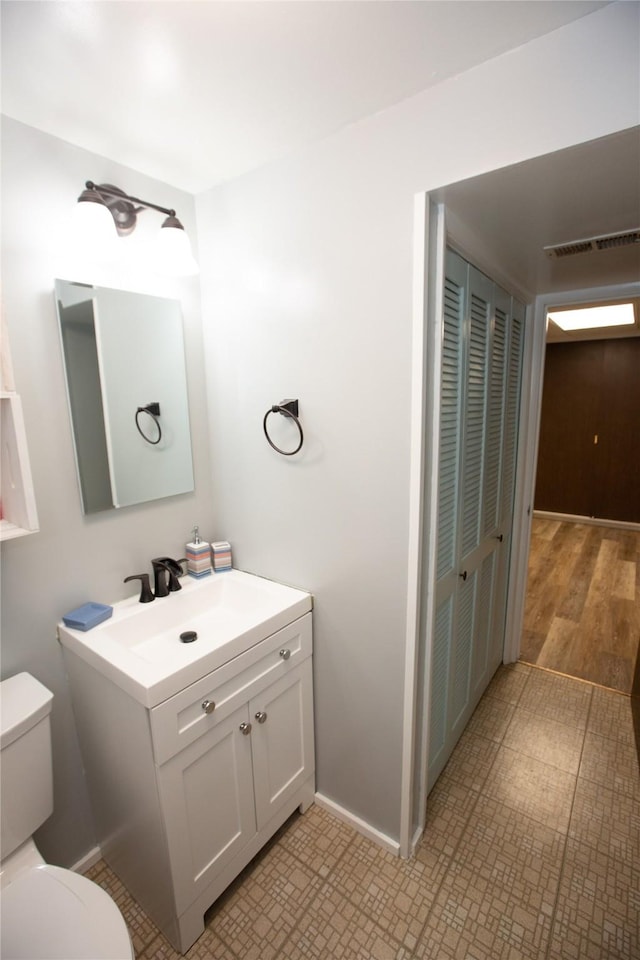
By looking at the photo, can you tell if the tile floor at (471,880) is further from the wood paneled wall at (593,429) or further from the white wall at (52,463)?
the wood paneled wall at (593,429)

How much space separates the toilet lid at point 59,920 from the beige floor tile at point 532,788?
4.76 feet

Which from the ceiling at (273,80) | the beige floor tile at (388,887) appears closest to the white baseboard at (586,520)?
the ceiling at (273,80)

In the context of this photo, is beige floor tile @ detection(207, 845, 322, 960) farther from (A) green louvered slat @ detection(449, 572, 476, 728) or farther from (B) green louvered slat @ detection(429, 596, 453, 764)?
(A) green louvered slat @ detection(449, 572, 476, 728)

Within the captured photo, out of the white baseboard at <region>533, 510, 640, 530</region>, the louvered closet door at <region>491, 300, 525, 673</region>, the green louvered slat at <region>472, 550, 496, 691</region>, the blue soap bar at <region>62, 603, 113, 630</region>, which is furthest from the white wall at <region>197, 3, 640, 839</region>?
the white baseboard at <region>533, 510, 640, 530</region>

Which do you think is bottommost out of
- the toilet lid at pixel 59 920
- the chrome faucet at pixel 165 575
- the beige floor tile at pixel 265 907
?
the beige floor tile at pixel 265 907

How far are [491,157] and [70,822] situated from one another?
2408 millimetres

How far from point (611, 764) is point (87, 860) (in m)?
2.16

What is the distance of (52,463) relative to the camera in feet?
4.46

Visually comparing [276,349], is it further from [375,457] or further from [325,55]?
[325,55]

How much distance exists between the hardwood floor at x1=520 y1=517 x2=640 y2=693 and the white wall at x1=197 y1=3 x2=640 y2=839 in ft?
5.40

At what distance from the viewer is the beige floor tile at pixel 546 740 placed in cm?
192

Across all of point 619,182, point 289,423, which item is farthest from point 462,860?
point 619,182

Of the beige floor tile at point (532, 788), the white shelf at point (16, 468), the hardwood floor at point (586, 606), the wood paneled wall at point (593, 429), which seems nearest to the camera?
the white shelf at point (16, 468)

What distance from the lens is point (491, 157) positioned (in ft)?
3.39
